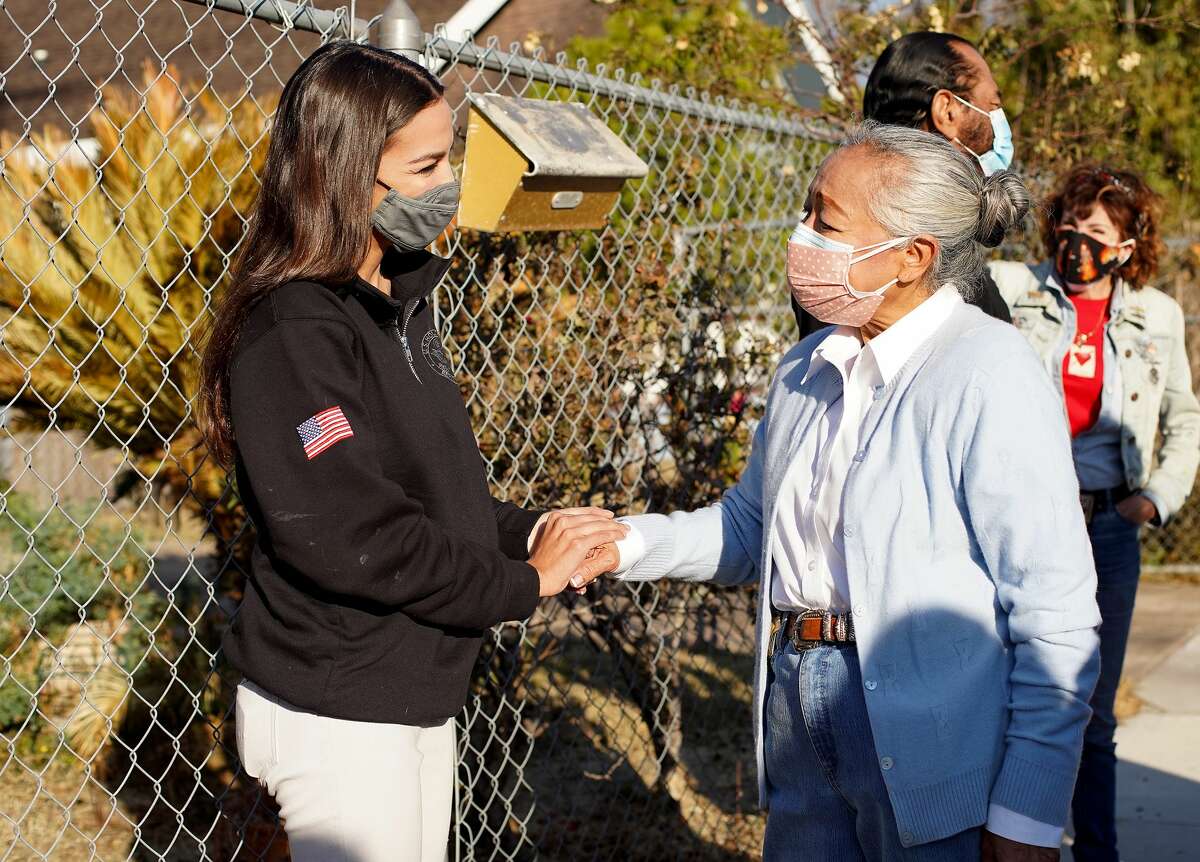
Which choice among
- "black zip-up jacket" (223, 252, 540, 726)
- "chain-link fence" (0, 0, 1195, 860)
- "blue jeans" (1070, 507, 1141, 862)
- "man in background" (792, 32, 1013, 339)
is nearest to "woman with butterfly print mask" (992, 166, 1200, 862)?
"blue jeans" (1070, 507, 1141, 862)

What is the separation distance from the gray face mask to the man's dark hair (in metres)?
1.29

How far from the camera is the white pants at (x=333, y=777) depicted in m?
2.12

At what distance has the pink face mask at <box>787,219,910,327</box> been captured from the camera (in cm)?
229

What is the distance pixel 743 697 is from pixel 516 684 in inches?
79.4

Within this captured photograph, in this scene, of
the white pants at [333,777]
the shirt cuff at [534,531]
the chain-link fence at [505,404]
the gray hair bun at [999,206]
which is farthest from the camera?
the chain-link fence at [505,404]

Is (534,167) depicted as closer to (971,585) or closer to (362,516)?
(362,516)

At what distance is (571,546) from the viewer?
257 centimetres

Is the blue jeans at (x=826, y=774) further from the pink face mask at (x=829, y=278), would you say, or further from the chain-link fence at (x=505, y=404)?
the chain-link fence at (x=505, y=404)

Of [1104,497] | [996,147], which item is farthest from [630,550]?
[1104,497]

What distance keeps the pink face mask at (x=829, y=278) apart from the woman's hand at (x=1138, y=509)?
1.90 metres

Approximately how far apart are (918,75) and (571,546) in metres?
1.54

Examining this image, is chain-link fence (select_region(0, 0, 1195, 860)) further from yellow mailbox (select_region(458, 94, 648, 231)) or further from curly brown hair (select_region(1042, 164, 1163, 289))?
curly brown hair (select_region(1042, 164, 1163, 289))

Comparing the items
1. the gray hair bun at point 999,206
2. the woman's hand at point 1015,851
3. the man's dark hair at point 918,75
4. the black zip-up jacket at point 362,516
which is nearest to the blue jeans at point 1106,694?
the man's dark hair at point 918,75

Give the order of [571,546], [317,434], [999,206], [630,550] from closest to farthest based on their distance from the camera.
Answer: [317,434] → [999,206] → [571,546] → [630,550]
